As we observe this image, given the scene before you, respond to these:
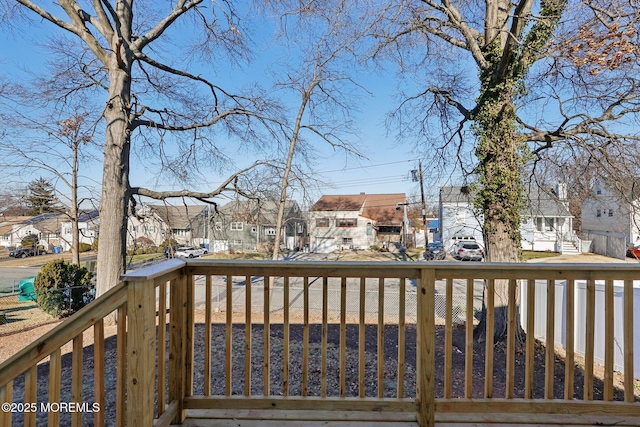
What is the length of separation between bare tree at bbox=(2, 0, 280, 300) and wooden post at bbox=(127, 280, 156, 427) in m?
5.50

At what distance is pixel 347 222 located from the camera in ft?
79.4

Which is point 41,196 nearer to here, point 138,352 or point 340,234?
point 138,352

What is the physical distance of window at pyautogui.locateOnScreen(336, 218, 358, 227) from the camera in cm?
2416

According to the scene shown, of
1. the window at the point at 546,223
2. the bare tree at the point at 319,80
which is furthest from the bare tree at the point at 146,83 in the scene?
the window at the point at 546,223

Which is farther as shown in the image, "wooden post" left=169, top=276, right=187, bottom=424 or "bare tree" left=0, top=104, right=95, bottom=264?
"bare tree" left=0, top=104, right=95, bottom=264

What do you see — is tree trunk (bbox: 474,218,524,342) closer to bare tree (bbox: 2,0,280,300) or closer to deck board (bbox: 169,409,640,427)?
deck board (bbox: 169,409,640,427)

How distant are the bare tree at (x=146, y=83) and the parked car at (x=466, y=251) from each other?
13299mm

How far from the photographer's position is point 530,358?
1769 mm

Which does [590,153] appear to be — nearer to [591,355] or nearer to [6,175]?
[591,355]

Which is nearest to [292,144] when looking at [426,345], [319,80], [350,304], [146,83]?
[319,80]

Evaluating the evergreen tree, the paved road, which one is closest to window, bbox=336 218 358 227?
the evergreen tree

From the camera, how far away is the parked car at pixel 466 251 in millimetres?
16359

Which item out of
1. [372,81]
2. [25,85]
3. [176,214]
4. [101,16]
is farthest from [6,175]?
[372,81]

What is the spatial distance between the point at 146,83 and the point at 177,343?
7.44m
